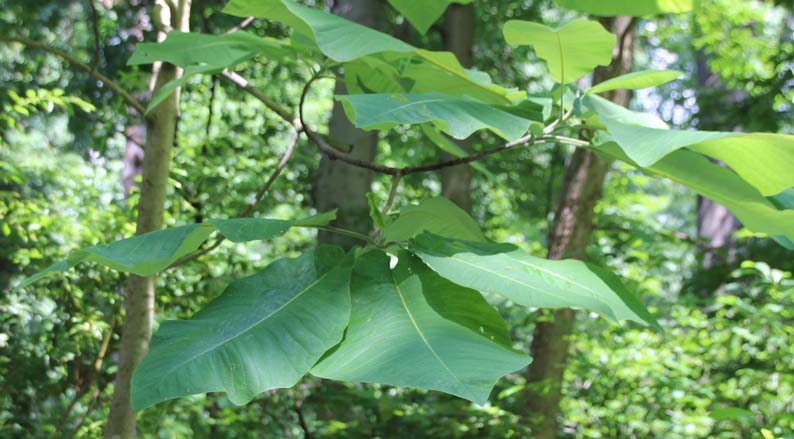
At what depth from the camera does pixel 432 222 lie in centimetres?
109

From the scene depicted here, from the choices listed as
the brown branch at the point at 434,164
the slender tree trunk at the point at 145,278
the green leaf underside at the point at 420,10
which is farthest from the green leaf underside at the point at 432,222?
the slender tree trunk at the point at 145,278

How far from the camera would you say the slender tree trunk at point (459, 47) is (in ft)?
17.3

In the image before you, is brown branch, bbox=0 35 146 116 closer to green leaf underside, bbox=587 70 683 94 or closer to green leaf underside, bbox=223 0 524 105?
green leaf underside, bbox=223 0 524 105

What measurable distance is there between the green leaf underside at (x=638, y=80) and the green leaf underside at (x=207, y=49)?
Result: 0.47 m

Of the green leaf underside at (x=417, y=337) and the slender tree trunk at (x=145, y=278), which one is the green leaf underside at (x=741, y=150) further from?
the slender tree trunk at (x=145, y=278)

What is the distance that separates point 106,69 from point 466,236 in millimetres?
5045

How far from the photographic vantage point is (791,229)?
3.11 feet

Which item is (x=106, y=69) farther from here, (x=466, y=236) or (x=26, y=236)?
(x=466, y=236)

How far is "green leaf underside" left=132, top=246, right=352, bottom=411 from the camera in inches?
30.3

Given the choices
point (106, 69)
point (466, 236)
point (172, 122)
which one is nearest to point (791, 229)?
point (466, 236)

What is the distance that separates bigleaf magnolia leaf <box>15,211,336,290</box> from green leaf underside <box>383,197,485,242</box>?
0.15m

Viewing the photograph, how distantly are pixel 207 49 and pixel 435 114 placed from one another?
1.57 ft

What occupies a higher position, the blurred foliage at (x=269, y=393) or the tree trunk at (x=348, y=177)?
the tree trunk at (x=348, y=177)

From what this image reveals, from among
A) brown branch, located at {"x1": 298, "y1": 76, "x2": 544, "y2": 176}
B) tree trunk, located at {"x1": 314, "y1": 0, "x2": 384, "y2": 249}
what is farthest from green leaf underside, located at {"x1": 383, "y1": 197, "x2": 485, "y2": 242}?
tree trunk, located at {"x1": 314, "y1": 0, "x2": 384, "y2": 249}
